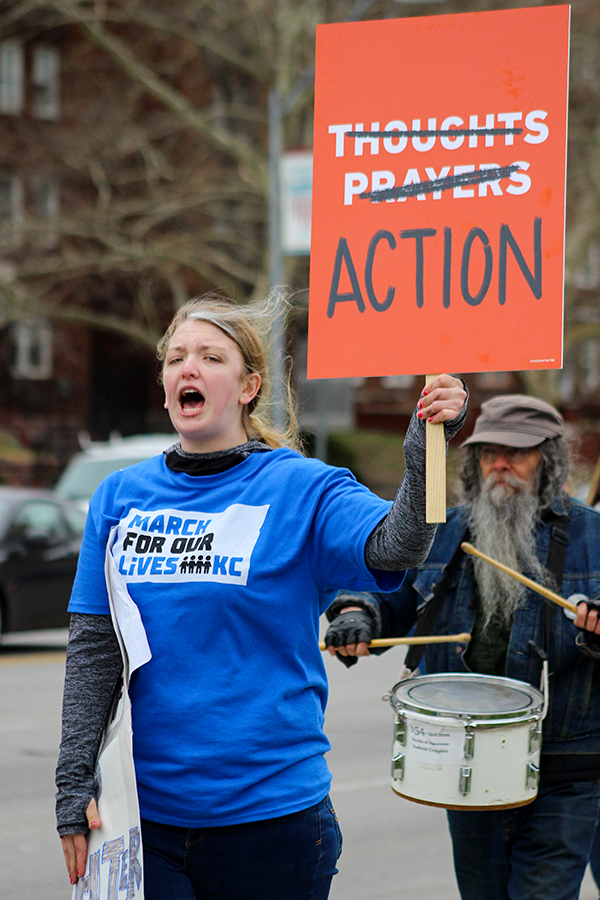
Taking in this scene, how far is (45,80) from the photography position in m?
32.0

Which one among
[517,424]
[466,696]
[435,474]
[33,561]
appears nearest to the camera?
[435,474]

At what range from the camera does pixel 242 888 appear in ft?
7.77

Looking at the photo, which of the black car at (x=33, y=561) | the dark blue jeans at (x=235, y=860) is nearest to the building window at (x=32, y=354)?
the black car at (x=33, y=561)

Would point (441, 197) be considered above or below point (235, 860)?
above

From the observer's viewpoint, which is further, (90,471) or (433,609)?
(90,471)

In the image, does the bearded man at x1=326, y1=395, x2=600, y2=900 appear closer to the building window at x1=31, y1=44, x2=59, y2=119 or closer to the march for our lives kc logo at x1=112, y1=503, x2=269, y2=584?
the march for our lives kc logo at x1=112, y1=503, x2=269, y2=584

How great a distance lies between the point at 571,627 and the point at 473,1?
22.7 metres

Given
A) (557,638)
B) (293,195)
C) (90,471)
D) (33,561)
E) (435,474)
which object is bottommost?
(33,561)

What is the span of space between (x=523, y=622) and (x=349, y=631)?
21.2 inches

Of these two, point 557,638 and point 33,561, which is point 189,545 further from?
point 33,561

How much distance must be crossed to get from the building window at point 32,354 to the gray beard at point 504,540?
91.3 ft

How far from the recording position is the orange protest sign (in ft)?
8.00

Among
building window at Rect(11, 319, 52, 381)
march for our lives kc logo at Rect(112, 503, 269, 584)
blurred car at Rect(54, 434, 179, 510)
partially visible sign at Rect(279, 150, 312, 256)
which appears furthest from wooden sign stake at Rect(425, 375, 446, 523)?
building window at Rect(11, 319, 52, 381)

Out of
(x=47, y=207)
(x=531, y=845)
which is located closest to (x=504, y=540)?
(x=531, y=845)
